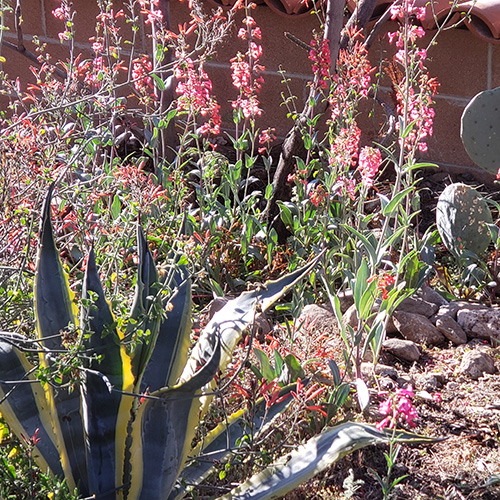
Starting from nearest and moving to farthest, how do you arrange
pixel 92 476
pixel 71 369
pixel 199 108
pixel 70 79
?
pixel 71 369
pixel 92 476
pixel 70 79
pixel 199 108

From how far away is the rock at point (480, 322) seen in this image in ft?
10.7

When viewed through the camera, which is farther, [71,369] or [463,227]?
[463,227]

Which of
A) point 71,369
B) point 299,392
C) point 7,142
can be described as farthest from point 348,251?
point 71,369

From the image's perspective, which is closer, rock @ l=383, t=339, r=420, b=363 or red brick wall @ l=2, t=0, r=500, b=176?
rock @ l=383, t=339, r=420, b=363

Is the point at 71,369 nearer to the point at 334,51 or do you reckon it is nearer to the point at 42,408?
the point at 42,408

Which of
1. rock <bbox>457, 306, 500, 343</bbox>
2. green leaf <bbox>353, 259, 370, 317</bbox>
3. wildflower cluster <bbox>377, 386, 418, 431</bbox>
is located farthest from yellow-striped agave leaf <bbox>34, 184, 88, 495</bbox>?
rock <bbox>457, 306, 500, 343</bbox>

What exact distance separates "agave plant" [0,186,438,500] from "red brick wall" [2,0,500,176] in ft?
9.54

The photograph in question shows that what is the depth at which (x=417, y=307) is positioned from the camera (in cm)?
336

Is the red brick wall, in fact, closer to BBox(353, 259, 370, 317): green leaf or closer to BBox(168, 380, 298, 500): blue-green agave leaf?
BBox(353, 259, 370, 317): green leaf

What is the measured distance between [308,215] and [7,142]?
1810mm

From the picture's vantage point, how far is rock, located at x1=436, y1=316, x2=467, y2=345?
10.6ft

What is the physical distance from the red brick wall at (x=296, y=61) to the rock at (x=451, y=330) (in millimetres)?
1853

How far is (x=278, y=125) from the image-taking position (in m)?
5.14

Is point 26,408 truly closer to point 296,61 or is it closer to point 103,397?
point 103,397
